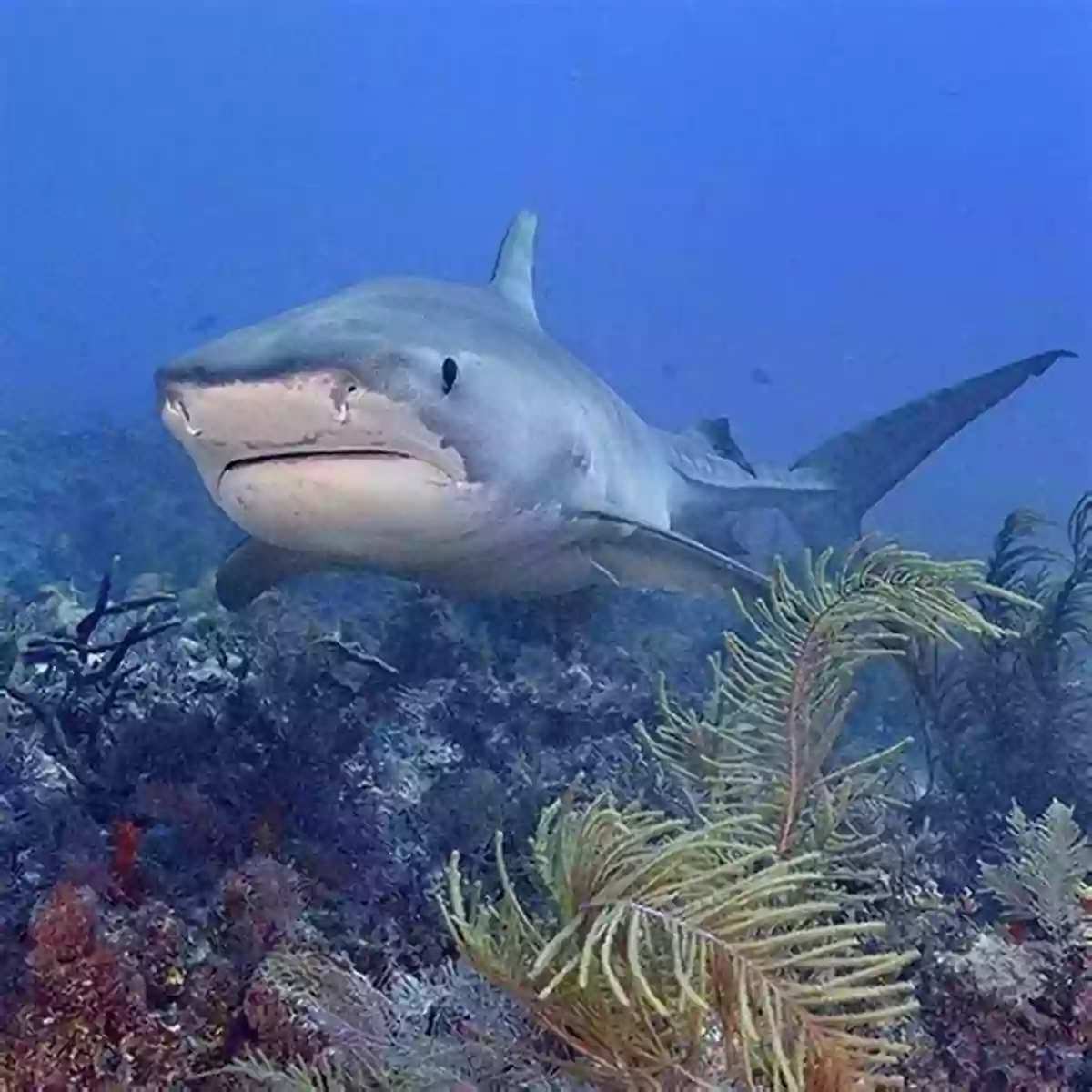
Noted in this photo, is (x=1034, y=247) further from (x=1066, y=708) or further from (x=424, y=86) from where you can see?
(x=1066, y=708)

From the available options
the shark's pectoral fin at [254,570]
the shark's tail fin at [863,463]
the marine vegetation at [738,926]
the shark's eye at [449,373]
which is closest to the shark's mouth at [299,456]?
the shark's eye at [449,373]

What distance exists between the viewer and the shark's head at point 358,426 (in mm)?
3482

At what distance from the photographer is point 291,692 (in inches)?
191

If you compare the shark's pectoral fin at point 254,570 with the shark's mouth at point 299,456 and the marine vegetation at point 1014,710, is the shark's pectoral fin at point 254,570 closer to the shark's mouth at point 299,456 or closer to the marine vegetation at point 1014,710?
the shark's mouth at point 299,456

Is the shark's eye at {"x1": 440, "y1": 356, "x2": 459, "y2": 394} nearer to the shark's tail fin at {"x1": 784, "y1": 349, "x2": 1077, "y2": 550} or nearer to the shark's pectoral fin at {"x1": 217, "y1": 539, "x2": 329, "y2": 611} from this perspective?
the shark's pectoral fin at {"x1": 217, "y1": 539, "x2": 329, "y2": 611}

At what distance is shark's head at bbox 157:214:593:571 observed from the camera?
3.48 meters

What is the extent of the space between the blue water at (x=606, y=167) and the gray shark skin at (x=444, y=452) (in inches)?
4693

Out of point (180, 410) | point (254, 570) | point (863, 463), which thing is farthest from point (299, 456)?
point (863, 463)

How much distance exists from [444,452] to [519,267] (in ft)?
11.8

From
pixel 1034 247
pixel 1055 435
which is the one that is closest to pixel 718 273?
pixel 1034 247

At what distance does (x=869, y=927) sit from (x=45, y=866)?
2.76m

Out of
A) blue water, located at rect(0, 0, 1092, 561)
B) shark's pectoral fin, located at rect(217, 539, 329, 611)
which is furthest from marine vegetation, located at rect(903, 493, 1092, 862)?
blue water, located at rect(0, 0, 1092, 561)

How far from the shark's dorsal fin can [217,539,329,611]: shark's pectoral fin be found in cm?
207

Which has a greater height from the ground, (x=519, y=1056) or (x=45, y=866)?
(x=45, y=866)
